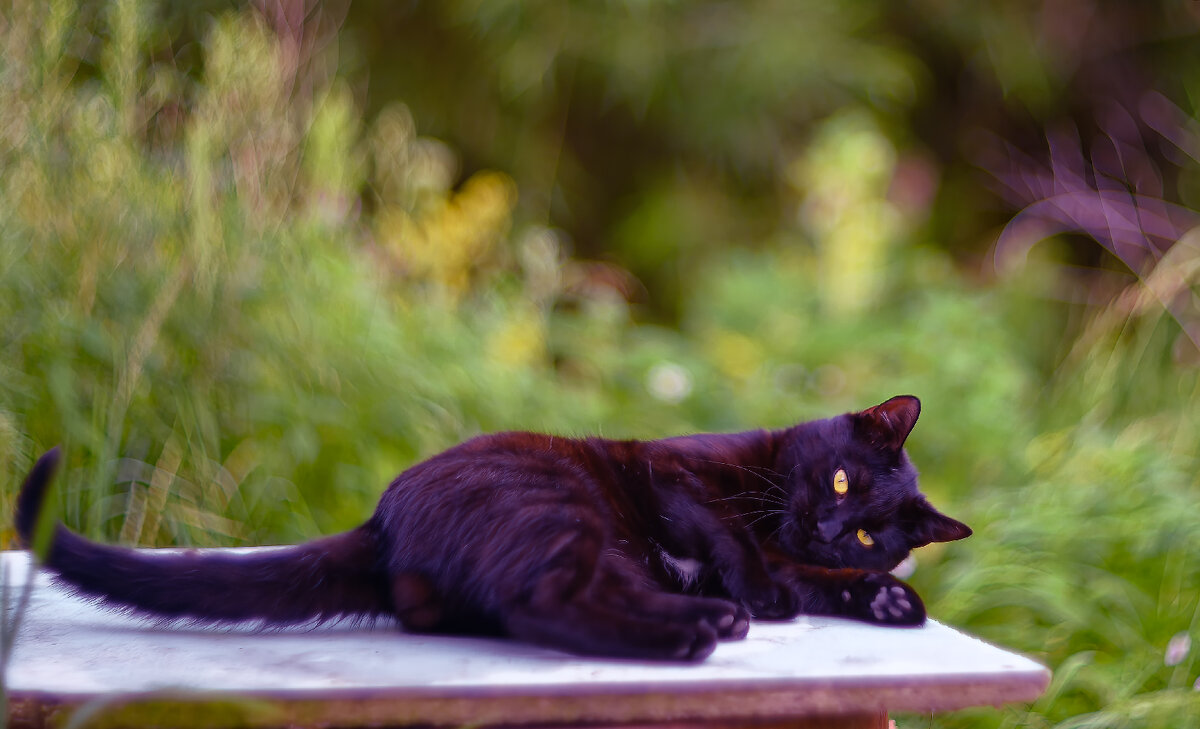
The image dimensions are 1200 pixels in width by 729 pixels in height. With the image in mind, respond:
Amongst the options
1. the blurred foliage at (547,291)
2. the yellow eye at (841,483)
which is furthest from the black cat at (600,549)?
the blurred foliage at (547,291)

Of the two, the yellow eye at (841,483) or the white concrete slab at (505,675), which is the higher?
the yellow eye at (841,483)

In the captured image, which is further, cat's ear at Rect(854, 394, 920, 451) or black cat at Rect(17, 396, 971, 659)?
cat's ear at Rect(854, 394, 920, 451)

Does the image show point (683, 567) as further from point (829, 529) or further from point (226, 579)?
point (226, 579)

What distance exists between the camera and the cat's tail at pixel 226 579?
1067 mm

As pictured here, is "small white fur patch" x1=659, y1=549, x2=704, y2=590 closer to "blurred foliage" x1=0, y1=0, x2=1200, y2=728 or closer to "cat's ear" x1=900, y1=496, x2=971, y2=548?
"cat's ear" x1=900, y1=496, x2=971, y2=548

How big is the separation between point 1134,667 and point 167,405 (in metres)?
1.88

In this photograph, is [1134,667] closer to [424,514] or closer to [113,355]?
[424,514]

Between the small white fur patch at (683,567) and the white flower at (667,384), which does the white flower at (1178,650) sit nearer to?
the small white fur patch at (683,567)

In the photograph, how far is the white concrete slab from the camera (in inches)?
34.6

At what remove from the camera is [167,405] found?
1975 millimetres

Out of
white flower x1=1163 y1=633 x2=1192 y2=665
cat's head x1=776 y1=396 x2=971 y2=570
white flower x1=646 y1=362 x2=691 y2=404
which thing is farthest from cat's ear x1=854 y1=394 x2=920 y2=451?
white flower x1=646 y1=362 x2=691 y2=404

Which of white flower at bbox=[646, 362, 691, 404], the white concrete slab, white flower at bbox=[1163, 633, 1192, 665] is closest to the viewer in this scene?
the white concrete slab

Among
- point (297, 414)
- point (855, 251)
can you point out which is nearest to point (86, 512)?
point (297, 414)

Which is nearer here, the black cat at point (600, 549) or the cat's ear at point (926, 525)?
the black cat at point (600, 549)
